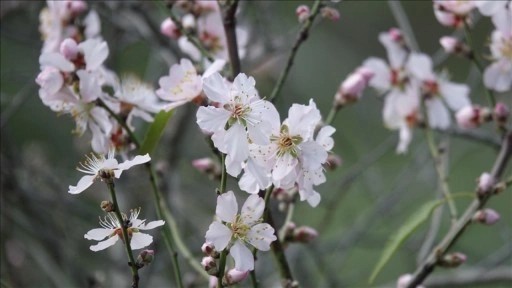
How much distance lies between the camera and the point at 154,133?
1252 mm

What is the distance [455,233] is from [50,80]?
633 mm

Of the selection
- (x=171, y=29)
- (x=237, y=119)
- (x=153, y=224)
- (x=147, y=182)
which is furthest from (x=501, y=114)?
(x=147, y=182)

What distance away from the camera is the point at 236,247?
1.07m

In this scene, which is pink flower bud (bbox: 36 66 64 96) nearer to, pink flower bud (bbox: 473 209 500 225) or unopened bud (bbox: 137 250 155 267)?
unopened bud (bbox: 137 250 155 267)

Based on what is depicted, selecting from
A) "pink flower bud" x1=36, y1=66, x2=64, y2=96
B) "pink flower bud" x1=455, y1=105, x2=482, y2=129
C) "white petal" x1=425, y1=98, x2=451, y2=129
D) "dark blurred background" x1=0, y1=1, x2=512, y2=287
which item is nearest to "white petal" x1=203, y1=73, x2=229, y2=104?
"pink flower bud" x1=36, y1=66, x2=64, y2=96

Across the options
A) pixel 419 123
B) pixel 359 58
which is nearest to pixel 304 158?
pixel 419 123

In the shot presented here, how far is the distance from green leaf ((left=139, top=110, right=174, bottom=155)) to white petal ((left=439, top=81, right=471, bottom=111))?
2.64ft

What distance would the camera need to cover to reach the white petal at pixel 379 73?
6.08 ft

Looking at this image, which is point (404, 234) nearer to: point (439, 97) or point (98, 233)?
point (98, 233)

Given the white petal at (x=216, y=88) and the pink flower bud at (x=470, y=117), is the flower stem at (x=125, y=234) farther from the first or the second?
the pink flower bud at (x=470, y=117)

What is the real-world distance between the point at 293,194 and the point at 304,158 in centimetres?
30

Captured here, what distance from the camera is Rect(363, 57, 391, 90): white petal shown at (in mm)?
1852

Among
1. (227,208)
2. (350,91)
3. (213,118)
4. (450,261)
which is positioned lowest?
(450,261)

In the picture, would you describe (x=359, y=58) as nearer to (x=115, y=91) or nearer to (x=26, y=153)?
(x=26, y=153)
